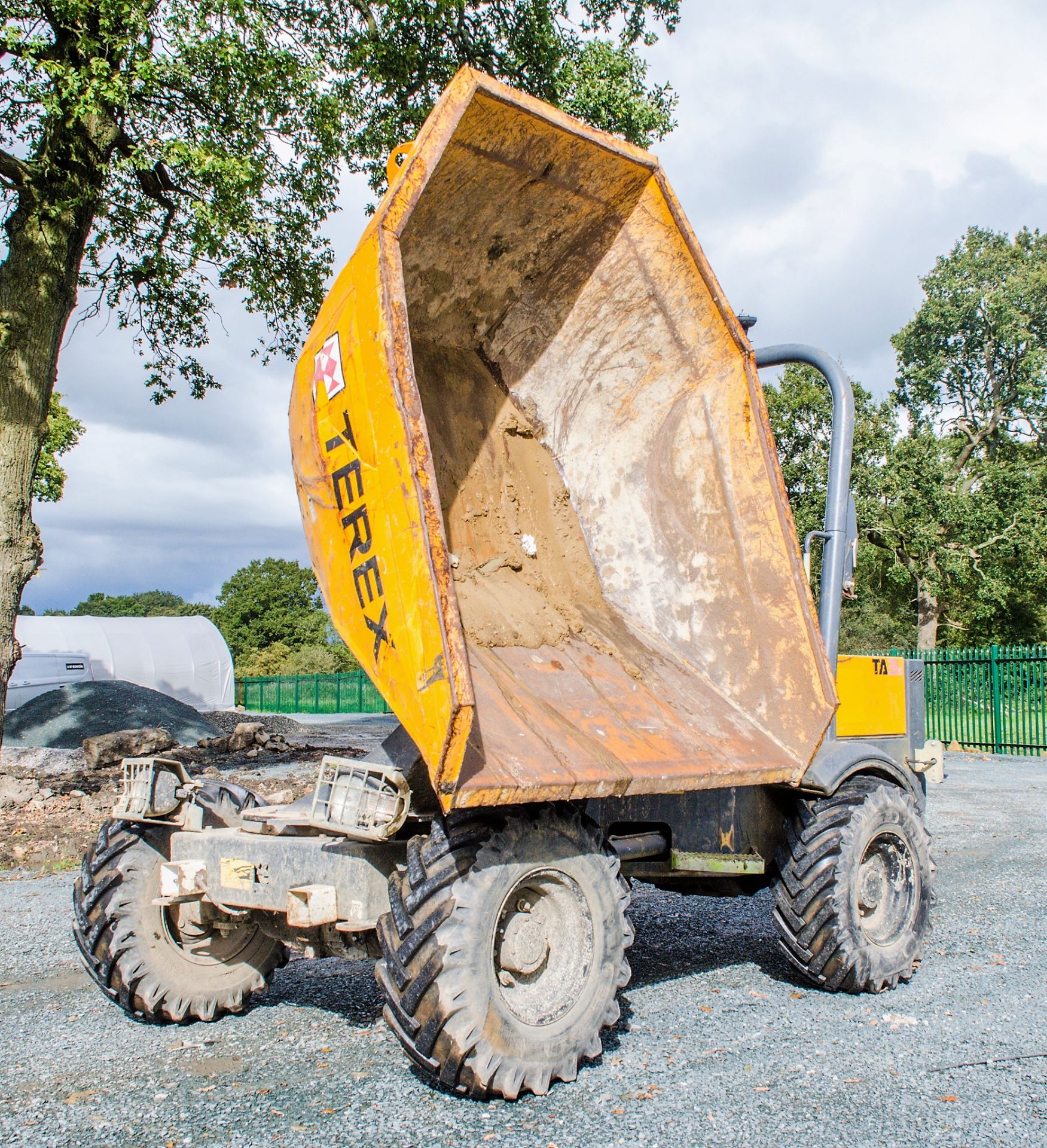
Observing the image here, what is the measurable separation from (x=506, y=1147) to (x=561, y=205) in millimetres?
3881

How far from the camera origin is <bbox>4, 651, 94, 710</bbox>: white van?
2547cm

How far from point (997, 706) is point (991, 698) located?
0.18 metres

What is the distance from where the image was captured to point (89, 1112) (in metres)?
3.36

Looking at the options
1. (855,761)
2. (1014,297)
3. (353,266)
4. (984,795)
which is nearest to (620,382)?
(353,266)

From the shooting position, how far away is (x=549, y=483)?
17.5ft

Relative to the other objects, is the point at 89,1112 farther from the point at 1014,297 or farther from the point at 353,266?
the point at 1014,297

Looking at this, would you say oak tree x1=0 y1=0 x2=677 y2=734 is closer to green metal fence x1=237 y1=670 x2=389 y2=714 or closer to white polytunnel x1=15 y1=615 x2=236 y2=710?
white polytunnel x1=15 y1=615 x2=236 y2=710

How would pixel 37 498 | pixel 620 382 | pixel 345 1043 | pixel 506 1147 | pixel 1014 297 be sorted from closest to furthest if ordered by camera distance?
1. pixel 506 1147
2. pixel 345 1043
3. pixel 620 382
4. pixel 37 498
5. pixel 1014 297

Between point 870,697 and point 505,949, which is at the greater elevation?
point 870,697

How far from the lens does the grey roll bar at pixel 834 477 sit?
5.29 m

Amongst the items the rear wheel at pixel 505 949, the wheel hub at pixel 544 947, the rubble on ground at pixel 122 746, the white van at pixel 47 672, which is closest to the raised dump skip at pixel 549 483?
the rear wheel at pixel 505 949

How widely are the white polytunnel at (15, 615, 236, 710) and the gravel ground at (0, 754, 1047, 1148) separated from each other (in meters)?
25.2

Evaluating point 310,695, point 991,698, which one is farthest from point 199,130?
point 310,695

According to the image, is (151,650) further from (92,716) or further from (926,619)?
(926,619)
